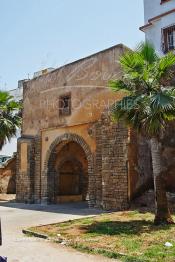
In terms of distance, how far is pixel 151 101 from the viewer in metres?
9.14

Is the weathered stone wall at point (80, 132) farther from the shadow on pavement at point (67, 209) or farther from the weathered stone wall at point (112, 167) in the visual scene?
the shadow on pavement at point (67, 209)

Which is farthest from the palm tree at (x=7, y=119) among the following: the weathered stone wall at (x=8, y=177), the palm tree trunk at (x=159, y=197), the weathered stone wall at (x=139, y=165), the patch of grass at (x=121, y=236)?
the palm tree trunk at (x=159, y=197)

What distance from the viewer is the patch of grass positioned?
647 cm

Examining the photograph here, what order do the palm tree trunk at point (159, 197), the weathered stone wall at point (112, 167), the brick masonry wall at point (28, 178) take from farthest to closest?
the brick masonry wall at point (28, 178) → the weathered stone wall at point (112, 167) → the palm tree trunk at point (159, 197)

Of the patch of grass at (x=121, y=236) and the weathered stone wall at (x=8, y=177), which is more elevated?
the weathered stone wall at (x=8, y=177)

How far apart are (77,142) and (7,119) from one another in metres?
6.12

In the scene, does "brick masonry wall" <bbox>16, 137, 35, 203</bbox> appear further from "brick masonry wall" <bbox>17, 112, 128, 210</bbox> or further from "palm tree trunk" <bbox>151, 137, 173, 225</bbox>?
"palm tree trunk" <bbox>151, 137, 173, 225</bbox>

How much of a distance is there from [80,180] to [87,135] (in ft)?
18.4

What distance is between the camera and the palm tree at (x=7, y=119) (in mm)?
19941

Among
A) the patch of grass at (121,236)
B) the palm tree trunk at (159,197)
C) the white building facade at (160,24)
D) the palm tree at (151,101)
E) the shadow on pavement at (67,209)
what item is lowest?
the shadow on pavement at (67,209)

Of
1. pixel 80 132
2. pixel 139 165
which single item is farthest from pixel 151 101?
pixel 80 132

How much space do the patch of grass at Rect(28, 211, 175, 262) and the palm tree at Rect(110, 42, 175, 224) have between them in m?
0.98

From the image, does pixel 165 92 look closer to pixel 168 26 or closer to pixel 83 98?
pixel 83 98

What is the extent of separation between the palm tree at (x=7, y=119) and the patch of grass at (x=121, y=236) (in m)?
10.6
